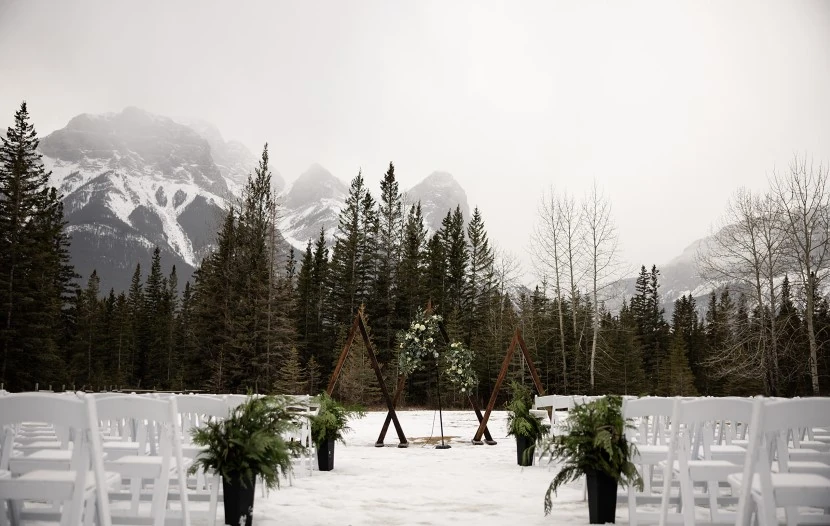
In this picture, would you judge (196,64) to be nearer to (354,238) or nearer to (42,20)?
(42,20)

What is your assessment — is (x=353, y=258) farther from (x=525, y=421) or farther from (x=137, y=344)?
(x=525, y=421)

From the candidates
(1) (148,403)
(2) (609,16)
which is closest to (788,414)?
(1) (148,403)

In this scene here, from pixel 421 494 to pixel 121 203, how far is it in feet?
489

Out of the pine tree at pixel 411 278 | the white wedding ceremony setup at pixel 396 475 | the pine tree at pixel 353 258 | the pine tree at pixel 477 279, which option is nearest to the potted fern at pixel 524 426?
the white wedding ceremony setup at pixel 396 475

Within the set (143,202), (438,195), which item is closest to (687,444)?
(438,195)

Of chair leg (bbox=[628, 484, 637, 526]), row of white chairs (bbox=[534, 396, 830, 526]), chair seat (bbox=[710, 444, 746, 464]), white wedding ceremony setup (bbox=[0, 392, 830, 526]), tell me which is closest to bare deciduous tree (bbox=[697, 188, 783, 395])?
white wedding ceremony setup (bbox=[0, 392, 830, 526])

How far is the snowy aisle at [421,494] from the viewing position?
15.5ft

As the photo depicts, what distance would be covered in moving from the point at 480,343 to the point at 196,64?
22288 mm

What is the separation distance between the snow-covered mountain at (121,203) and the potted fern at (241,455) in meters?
76.0

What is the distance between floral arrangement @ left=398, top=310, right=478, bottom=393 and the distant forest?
7.20 m

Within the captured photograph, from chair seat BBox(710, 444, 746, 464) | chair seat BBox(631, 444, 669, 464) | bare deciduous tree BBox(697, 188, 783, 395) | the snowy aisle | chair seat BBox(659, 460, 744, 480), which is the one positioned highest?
bare deciduous tree BBox(697, 188, 783, 395)

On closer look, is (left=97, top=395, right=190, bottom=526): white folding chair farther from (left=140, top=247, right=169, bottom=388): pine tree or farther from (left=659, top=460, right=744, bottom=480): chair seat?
(left=140, top=247, right=169, bottom=388): pine tree

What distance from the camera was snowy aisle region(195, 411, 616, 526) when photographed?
4730 mm

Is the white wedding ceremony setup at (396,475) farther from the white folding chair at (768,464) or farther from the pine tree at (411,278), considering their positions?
the pine tree at (411,278)
